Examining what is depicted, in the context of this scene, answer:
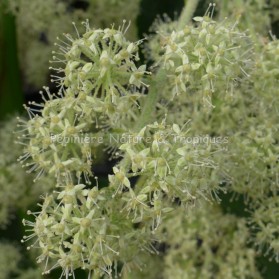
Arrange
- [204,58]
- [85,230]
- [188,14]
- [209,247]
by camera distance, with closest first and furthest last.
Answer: [85,230]
[204,58]
[188,14]
[209,247]

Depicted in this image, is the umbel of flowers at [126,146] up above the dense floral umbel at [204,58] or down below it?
below

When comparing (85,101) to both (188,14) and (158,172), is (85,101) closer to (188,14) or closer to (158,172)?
(158,172)

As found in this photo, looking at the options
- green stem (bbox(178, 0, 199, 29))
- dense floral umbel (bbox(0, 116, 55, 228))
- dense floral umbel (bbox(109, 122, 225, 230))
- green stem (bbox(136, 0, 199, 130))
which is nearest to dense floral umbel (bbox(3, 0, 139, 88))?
dense floral umbel (bbox(0, 116, 55, 228))

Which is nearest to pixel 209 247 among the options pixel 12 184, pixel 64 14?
pixel 12 184

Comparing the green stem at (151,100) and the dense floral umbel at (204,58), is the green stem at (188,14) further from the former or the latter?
the green stem at (151,100)

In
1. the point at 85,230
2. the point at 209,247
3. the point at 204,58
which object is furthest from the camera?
the point at 209,247

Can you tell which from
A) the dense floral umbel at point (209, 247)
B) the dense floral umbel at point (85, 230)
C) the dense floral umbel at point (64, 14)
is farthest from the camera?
the dense floral umbel at point (64, 14)

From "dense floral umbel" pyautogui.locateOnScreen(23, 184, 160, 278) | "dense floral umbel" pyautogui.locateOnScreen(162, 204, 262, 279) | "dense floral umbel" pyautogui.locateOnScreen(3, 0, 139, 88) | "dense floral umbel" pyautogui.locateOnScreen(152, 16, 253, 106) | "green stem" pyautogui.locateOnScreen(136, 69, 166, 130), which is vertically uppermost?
"dense floral umbel" pyautogui.locateOnScreen(152, 16, 253, 106)

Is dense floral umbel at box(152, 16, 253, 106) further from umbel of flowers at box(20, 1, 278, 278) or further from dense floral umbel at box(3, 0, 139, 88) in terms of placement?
dense floral umbel at box(3, 0, 139, 88)

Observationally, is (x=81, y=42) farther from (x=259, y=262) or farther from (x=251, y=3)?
(x=259, y=262)

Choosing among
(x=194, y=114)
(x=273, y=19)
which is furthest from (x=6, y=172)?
(x=273, y=19)

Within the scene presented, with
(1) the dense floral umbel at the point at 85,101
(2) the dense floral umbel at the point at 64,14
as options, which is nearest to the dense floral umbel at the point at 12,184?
(2) the dense floral umbel at the point at 64,14
